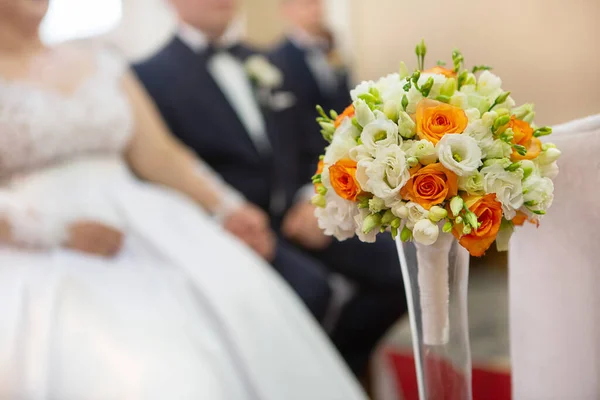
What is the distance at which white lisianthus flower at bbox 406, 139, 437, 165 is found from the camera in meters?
0.63

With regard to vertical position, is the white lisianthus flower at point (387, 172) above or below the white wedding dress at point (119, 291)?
above

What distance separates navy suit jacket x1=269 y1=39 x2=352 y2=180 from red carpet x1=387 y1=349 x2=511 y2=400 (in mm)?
632

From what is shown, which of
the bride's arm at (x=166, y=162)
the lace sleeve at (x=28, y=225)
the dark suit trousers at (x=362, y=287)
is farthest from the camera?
the dark suit trousers at (x=362, y=287)

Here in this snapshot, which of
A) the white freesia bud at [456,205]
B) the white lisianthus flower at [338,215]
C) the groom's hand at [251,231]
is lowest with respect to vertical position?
the groom's hand at [251,231]

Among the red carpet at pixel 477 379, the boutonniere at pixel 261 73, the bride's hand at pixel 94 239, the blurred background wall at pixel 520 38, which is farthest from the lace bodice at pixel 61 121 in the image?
the red carpet at pixel 477 379

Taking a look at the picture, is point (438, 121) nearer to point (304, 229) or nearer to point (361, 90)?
point (361, 90)

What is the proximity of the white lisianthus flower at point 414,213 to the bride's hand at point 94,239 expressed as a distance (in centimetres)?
87

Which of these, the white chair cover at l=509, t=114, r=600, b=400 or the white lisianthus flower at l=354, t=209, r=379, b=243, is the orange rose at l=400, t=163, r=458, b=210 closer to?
the white lisianthus flower at l=354, t=209, r=379, b=243

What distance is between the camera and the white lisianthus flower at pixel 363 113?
668mm

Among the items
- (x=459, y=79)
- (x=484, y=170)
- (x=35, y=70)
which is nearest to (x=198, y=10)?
(x=35, y=70)

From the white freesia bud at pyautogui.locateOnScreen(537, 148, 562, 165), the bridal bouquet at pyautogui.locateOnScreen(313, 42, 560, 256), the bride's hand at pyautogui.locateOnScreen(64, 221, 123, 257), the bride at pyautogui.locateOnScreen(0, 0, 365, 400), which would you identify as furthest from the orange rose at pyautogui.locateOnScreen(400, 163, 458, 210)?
the bride's hand at pyautogui.locateOnScreen(64, 221, 123, 257)

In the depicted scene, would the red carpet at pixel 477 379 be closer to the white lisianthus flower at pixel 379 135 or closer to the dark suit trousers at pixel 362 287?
the dark suit trousers at pixel 362 287

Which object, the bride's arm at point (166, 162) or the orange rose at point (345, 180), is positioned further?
the bride's arm at point (166, 162)

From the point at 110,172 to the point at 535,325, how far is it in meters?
1.01
